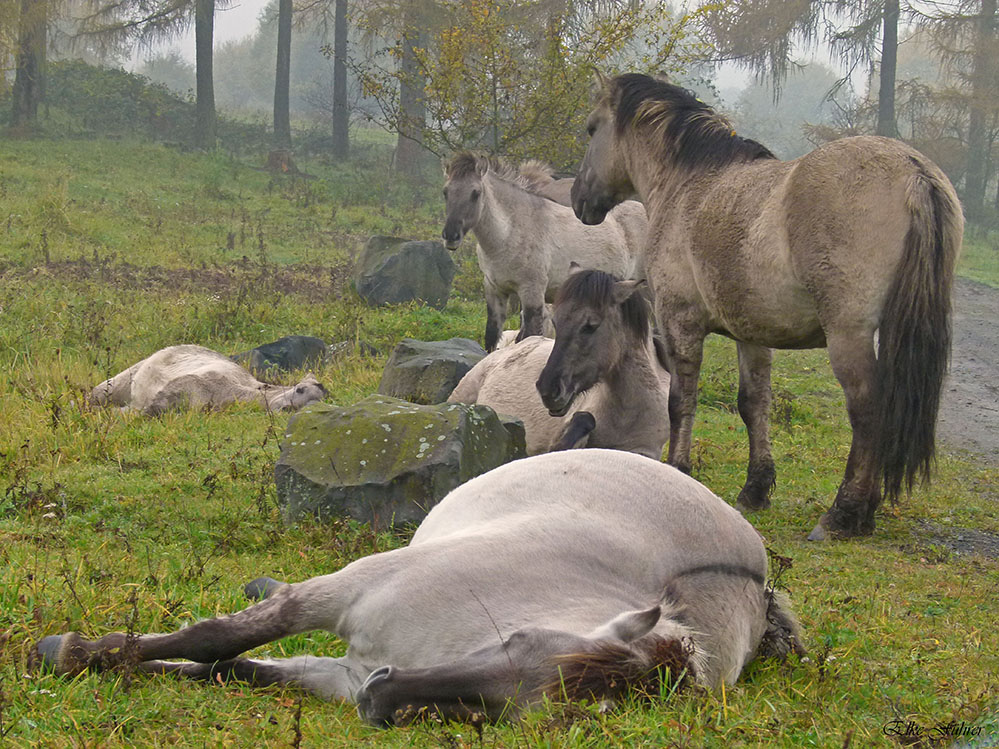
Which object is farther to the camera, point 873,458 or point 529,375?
point 529,375

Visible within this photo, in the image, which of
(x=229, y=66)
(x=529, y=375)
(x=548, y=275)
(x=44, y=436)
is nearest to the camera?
(x=44, y=436)

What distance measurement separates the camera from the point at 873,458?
676cm

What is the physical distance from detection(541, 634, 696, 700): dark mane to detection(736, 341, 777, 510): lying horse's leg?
4.84 m

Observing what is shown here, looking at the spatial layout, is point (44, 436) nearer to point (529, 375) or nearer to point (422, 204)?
point (529, 375)

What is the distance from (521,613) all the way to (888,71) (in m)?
34.8

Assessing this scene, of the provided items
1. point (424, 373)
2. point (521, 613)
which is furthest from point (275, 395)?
point (521, 613)

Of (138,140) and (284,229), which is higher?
(138,140)

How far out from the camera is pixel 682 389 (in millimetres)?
7793

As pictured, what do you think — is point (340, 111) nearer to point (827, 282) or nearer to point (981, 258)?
point (981, 258)

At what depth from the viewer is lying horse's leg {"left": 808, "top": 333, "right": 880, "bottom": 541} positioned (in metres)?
6.64

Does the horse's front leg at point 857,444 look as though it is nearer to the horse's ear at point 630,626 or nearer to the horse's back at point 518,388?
the horse's back at point 518,388

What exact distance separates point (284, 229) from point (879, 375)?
60.1 feet

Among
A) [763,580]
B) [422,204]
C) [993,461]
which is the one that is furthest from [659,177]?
[422,204]

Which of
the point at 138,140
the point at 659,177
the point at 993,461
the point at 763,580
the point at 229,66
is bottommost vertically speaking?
the point at 993,461
